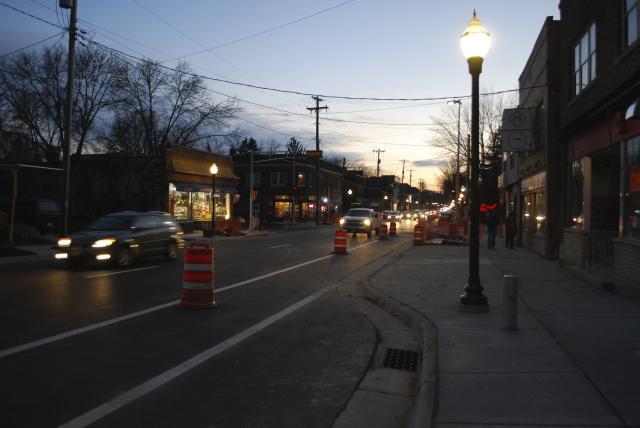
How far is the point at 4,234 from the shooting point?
24.9m

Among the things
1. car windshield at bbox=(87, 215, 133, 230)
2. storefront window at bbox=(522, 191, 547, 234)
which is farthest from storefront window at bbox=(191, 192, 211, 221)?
car windshield at bbox=(87, 215, 133, 230)

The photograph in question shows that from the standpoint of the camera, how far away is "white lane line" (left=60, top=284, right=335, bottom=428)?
4.81 m

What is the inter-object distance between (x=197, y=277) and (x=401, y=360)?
14.0 ft

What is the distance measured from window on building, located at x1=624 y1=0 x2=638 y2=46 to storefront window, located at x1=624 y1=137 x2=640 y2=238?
198 centimetres

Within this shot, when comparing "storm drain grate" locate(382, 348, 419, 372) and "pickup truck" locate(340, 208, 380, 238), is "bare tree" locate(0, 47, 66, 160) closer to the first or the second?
"pickup truck" locate(340, 208, 380, 238)

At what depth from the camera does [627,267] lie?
1049cm

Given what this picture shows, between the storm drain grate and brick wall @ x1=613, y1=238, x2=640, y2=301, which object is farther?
brick wall @ x1=613, y1=238, x2=640, y2=301

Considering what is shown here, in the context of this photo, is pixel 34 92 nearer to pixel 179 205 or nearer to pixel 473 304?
pixel 179 205

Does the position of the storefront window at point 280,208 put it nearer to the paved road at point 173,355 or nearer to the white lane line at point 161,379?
the paved road at point 173,355

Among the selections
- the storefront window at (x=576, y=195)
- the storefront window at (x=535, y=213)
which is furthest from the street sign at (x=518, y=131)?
the storefront window at (x=535, y=213)

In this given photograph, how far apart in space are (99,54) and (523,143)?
34.9m

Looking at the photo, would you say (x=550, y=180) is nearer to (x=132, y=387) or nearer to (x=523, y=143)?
(x=523, y=143)

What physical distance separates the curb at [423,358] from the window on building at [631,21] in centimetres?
661

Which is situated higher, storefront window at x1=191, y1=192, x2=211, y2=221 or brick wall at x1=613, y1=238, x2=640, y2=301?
storefront window at x1=191, y1=192, x2=211, y2=221
